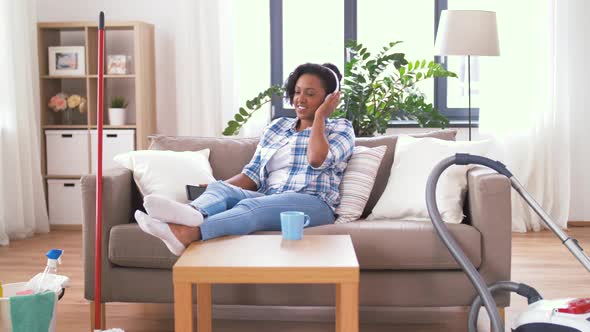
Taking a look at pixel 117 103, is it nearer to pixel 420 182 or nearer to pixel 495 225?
pixel 420 182

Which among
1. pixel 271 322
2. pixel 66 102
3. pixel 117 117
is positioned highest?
pixel 66 102

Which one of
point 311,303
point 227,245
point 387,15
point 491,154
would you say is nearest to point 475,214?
point 311,303

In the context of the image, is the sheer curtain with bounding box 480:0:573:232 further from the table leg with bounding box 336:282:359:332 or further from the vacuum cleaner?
the table leg with bounding box 336:282:359:332

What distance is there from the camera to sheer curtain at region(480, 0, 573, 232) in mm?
5413

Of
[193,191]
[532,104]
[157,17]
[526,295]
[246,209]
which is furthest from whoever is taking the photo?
[157,17]

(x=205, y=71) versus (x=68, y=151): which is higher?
(x=205, y=71)

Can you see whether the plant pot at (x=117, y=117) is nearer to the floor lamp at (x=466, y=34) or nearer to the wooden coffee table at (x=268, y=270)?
the floor lamp at (x=466, y=34)

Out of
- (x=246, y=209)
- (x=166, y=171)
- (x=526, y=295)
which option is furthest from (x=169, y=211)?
(x=526, y=295)

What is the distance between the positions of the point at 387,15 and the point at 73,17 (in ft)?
7.25

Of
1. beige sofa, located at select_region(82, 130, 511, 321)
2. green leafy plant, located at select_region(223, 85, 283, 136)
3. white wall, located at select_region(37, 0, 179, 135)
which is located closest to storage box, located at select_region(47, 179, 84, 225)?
white wall, located at select_region(37, 0, 179, 135)

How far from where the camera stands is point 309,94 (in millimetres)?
3475

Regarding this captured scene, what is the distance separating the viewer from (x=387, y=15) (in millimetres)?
5863

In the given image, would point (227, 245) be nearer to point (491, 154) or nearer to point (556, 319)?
point (556, 319)

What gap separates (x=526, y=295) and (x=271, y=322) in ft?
3.37
